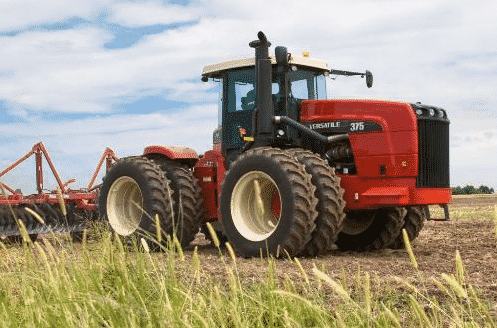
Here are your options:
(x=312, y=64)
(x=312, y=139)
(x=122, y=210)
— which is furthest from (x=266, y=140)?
(x=122, y=210)

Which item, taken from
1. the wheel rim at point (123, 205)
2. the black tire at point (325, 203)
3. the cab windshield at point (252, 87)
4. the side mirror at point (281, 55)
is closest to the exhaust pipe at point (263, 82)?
the side mirror at point (281, 55)

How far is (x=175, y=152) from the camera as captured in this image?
10.4 m

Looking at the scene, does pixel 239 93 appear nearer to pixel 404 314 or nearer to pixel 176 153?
pixel 176 153

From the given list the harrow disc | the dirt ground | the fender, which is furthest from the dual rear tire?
the harrow disc

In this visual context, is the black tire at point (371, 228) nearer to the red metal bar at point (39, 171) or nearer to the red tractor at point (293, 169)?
the red tractor at point (293, 169)

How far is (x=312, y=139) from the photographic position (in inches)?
372

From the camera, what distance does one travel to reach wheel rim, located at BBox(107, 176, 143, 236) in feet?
34.9

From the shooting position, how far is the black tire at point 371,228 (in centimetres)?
998

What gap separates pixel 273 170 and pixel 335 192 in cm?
79

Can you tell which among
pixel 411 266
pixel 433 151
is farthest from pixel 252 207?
pixel 433 151

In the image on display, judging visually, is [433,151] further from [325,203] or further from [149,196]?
[149,196]

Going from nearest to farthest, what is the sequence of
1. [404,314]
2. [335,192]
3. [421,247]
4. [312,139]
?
[404,314] < [335,192] < [312,139] < [421,247]

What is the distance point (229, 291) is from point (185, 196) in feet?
15.7

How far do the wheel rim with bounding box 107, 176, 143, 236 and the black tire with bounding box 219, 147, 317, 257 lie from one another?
6.87ft
